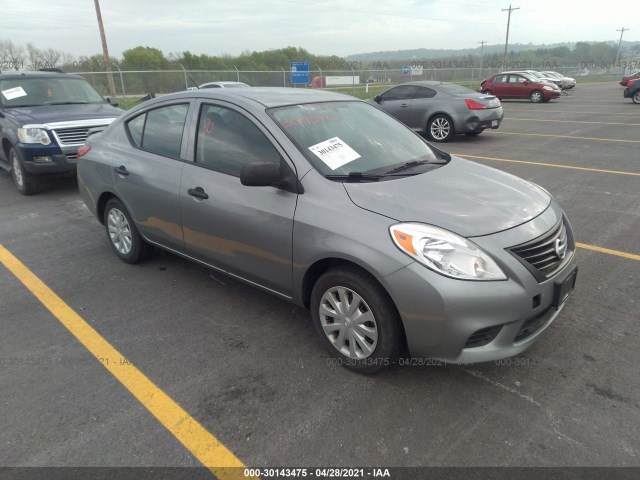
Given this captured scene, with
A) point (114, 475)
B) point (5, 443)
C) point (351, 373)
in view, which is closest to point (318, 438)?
point (351, 373)

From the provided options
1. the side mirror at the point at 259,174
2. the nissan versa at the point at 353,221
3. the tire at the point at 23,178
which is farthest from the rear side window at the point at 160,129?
the tire at the point at 23,178

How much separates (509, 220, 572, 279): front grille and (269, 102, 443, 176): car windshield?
43.0 inches

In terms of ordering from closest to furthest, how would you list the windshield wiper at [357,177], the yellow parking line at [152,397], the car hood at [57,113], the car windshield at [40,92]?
1. the yellow parking line at [152,397]
2. the windshield wiper at [357,177]
3. the car hood at [57,113]
4. the car windshield at [40,92]

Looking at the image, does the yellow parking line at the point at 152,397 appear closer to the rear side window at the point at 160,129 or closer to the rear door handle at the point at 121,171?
the rear door handle at the point at 121,171

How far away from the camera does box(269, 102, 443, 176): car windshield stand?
123 inches

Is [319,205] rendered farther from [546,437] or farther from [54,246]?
[54,246]

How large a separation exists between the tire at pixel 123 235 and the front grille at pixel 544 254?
133 inches

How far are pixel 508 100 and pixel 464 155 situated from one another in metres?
18.4

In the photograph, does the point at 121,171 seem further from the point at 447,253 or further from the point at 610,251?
the point at 610,251

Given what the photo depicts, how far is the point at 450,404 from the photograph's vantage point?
2.59 m

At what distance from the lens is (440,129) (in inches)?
466

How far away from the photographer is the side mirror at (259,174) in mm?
2859

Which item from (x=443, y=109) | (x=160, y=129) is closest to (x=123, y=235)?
(x=160, y=129)

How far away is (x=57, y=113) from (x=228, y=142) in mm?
5419
